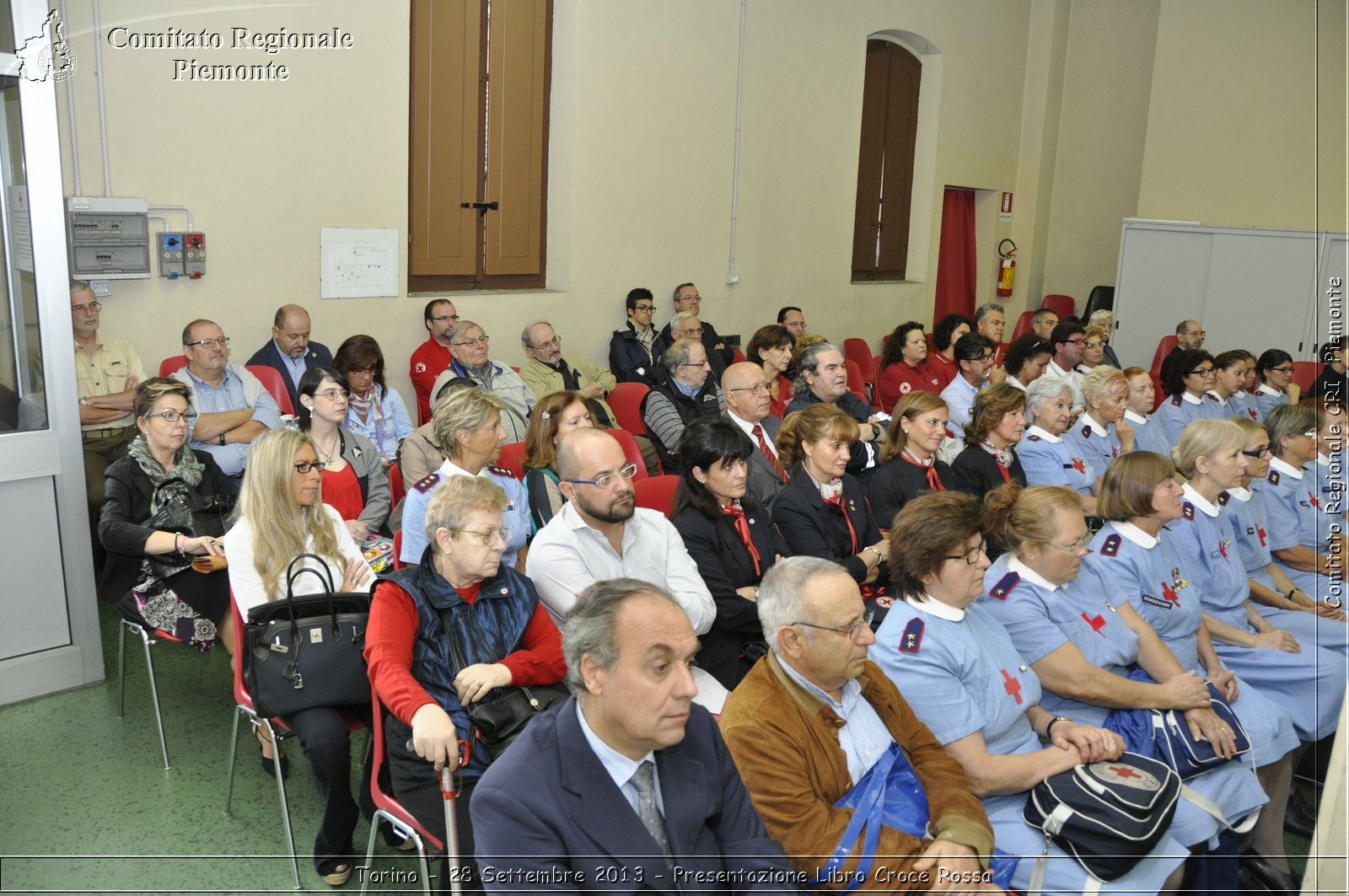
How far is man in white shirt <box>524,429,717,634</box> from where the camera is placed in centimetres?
306

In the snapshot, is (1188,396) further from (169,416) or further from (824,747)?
(169,416)

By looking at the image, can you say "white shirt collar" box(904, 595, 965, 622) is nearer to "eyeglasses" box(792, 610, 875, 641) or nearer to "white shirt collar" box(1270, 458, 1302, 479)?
"eyeglasses" box(792, 610, 875, 641)

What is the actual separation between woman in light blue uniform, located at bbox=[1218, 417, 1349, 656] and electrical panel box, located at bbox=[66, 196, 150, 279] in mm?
5045

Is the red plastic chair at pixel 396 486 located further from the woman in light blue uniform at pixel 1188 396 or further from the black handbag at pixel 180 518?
the woman in light blue uniform at pixel 1188 396

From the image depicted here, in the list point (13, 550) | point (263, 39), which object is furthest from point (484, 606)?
point (263, 39)

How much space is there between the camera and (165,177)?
207 inches

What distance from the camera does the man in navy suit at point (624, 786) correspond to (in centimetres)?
179

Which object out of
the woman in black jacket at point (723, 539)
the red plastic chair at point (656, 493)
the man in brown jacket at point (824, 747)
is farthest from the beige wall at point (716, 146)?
the red plastic chair at point (656, 493)

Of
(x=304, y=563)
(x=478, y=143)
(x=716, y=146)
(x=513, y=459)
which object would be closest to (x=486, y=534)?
(x=304, y=563)

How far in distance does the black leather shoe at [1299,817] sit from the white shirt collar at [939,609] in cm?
165

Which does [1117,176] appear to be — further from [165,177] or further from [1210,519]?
[165,177]

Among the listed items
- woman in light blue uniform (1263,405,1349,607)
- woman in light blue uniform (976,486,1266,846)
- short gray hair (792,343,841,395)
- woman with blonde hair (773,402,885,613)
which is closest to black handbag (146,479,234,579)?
woman with blonde hair (773,402,885,613)

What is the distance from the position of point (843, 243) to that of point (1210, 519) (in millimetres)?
6378

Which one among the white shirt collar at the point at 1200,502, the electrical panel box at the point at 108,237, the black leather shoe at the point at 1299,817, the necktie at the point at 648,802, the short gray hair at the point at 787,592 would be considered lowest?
the black leather shoe at the point at 1299,817
